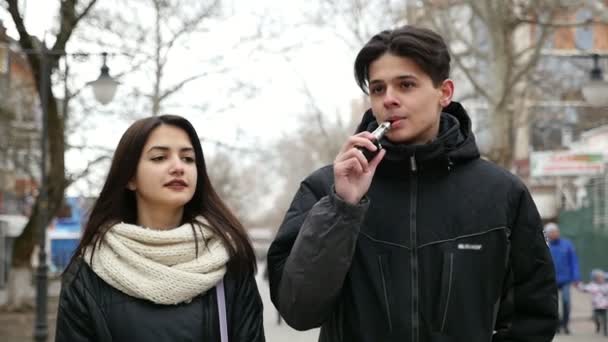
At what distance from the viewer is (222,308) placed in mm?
3662

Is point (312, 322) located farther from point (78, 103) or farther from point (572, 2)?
point (78, 103)

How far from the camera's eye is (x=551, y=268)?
11.2 feet

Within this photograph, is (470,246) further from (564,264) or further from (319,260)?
(564,264)

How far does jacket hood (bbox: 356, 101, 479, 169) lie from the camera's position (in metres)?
3.37

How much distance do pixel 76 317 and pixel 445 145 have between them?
4.73 ft

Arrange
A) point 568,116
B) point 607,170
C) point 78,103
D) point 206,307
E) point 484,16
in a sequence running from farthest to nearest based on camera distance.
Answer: point 568,116 < point 607,170 < point 78,103 < point 484,16 < point 206,307

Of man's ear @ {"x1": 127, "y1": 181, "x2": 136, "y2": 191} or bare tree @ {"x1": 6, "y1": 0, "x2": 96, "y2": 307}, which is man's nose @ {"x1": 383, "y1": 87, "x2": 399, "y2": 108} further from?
bare tree @ {"x1": 6, "y1": 0, "x2": 96, "y2": 307}

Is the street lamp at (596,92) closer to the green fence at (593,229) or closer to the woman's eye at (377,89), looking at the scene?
the green fence at (593,229)

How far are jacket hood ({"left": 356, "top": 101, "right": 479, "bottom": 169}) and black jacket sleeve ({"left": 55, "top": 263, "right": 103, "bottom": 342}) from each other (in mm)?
1164

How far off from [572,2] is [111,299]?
19295 mm

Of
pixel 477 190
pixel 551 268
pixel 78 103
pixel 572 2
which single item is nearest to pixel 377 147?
pixel 477 190

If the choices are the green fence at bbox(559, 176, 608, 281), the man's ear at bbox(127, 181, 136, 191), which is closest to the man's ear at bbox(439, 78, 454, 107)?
the man's ear at bbox(127, 181, 136, 191)

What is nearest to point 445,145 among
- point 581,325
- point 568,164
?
point 581,325

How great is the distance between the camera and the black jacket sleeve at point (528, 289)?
11.0 feet
